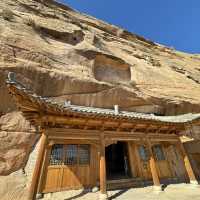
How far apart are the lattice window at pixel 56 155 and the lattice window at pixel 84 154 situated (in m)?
1.04

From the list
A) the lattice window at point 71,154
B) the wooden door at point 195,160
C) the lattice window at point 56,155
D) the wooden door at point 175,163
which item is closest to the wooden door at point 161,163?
the wooden door at point 175,163

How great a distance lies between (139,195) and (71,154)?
374 cm

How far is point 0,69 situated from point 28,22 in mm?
6806

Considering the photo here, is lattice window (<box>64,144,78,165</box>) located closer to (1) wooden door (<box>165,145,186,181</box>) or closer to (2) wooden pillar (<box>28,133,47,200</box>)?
(2) wooden pillar (<box>28,133,47,200</box>)

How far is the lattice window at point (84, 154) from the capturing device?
854 cm

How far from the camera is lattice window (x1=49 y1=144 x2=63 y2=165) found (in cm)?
794

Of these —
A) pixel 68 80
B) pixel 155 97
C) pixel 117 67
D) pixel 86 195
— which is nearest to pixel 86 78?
pixel 68 80

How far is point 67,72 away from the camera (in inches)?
440

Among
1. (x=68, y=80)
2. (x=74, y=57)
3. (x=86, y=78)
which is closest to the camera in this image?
(x=68, y=80)

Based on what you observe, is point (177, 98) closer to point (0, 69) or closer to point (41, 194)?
point (41, 194)

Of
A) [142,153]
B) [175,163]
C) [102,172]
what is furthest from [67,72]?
[175,163]

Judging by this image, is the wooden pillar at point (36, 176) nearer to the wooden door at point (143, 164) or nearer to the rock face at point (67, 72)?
the rock face at point (67, 72)

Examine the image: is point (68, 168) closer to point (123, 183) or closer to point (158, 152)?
point (123, 183)

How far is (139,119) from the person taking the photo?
7.95 meters
